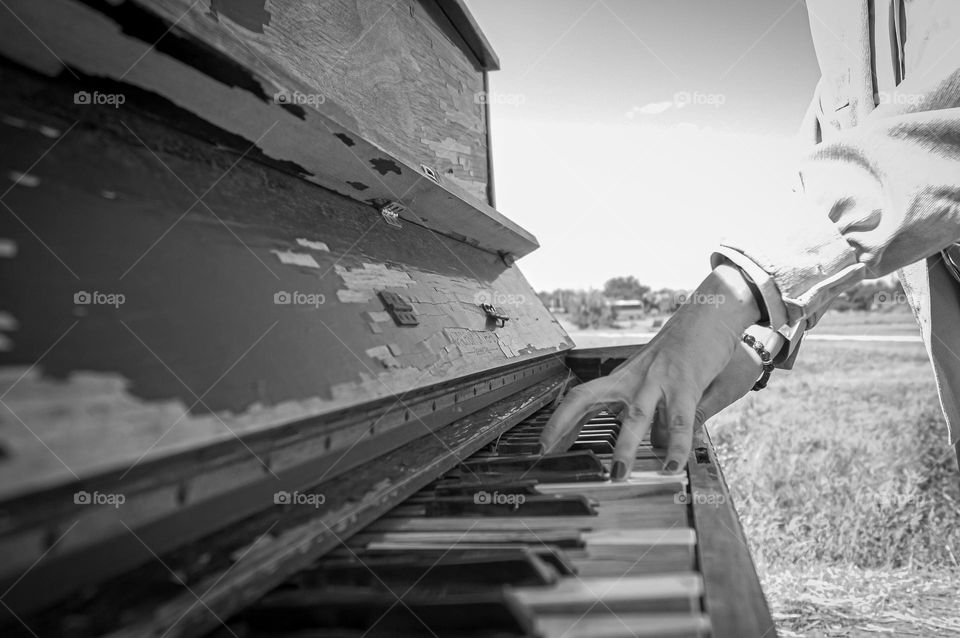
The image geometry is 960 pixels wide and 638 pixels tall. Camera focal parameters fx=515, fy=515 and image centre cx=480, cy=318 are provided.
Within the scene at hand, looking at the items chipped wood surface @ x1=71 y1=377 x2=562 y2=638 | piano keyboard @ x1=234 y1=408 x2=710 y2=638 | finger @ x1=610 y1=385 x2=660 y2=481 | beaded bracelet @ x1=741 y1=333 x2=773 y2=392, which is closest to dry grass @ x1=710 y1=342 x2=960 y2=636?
beaded bracelet @ x1=741 y1=333 x2=773 y2=392

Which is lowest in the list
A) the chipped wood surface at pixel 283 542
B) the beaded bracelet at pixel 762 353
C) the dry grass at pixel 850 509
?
the dry grass at pixel 850 509

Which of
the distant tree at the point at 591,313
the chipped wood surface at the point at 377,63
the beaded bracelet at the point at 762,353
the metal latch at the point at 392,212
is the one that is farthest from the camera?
the distant tree at the point at 591,313

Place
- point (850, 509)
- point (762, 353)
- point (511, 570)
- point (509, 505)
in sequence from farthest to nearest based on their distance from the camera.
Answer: point (850, 509)
point (762, 353)
point (509, 505)
point (511, 570)

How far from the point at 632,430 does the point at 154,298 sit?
1.17 metres

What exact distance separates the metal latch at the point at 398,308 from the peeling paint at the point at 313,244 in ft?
0.73

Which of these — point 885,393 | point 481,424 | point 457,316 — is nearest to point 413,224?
point 457,316

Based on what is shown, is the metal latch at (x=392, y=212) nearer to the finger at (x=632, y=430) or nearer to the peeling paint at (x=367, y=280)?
the peeling paint at (x=367, y=280)

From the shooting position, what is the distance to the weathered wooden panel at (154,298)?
2.16ft

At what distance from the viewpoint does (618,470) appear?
51.8 inches

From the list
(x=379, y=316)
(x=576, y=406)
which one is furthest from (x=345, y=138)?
(x=576, y=406)

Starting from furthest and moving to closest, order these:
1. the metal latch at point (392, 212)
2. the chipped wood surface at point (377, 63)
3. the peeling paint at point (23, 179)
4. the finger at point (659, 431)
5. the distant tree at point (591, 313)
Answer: the distant tree at point (591, 313)
the metal latch at point (392, 212)
the finger at point (659, 431)
the chipped wood surface at point (377, 63)
the peeling paint at point (23, 179)

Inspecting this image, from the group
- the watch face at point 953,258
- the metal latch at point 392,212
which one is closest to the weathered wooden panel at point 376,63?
the metal latch at point 392,212

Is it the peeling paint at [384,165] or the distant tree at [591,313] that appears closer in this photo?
the peeling paint at [384,165]

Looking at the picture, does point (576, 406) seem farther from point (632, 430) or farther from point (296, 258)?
point (296, 258)
